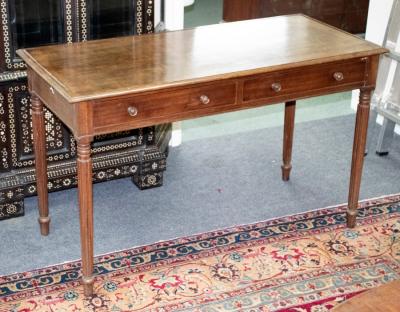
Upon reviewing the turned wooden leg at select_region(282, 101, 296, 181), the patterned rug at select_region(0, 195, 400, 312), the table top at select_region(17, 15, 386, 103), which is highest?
the table top at select_region(17, 15, 386, 103)

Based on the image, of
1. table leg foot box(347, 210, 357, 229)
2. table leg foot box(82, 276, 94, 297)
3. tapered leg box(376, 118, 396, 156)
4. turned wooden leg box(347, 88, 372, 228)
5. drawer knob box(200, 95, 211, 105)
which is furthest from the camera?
tapered leg box(376, 118, 396, 156)

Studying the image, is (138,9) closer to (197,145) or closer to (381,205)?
(197,145)

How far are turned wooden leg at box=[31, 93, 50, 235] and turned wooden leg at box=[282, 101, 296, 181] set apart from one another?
4.26 ft

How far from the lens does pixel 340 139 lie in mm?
4738

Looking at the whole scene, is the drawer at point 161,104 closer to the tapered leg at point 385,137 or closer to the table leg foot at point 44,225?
the table leg foot at point 44,225

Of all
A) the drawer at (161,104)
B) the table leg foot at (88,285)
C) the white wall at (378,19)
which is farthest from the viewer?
the white wall at (378,19)

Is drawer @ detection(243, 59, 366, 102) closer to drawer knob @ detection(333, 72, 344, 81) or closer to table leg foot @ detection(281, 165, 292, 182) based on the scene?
drawer knob @ detection(333, 72, 344, 81)

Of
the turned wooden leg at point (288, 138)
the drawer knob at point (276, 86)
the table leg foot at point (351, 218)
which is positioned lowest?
the table leg foot at point (351, 218)

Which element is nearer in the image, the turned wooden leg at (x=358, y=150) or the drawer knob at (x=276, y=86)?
the drawer knob at (x=276, y=86)

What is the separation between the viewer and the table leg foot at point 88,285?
319cm

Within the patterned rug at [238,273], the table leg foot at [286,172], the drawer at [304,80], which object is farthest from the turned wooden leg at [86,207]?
the table leg foot at [286,172]

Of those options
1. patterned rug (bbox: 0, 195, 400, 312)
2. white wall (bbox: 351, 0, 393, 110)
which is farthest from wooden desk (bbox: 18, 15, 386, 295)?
white wall (bbox: 351, 0, 393, 110)

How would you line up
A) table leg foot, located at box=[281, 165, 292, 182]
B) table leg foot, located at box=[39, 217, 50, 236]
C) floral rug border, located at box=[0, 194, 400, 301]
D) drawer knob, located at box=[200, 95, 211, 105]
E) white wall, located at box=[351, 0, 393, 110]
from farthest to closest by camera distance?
white wall, located at box=[351, 0, 393, 110], table leg foot, located at box=[281, 165, 292, 182], table leg foot, located at box=[39, 217, 50, 236], floral rug border, located at box=[0, 194, 400, 301], drawer knob, located at box=[200, 95, 211, 105]

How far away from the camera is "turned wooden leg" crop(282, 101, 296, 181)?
4090mm
